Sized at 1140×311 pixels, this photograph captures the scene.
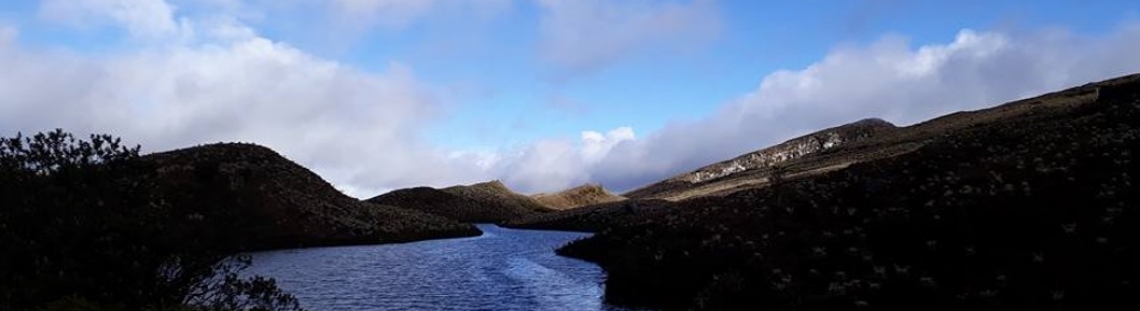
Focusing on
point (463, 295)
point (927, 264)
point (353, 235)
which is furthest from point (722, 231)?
point (353, 235)

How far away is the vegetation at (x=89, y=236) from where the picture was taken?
20828 millimetres

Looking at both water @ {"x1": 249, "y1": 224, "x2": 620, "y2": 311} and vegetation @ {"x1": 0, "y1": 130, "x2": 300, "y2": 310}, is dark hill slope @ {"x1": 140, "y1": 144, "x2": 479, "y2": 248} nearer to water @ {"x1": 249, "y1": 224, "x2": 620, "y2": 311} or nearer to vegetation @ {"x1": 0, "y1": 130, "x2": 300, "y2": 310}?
water @ {"x1": 249, "y1": 224, "x2": 620, "y2": 311}

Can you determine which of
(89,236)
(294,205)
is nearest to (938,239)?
(89,236)

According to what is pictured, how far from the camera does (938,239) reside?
35.1 m

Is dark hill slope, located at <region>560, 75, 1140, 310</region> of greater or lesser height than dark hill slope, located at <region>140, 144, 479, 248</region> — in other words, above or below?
below

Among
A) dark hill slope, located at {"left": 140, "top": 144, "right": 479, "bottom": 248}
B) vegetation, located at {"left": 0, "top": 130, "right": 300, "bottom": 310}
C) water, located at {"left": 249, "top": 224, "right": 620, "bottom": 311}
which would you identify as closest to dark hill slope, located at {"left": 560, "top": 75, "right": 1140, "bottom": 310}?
water, located at {"left": 249, "top": 224, "right": 620, "bottom": 311}

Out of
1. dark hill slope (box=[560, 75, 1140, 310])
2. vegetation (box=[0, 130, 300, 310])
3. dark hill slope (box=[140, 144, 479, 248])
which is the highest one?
dark hill slope (box=[140, 144, 479, 248])

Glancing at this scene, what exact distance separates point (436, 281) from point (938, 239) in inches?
1290

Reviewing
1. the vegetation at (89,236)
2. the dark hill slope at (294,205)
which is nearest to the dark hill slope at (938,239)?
the vegetation at (89,236)

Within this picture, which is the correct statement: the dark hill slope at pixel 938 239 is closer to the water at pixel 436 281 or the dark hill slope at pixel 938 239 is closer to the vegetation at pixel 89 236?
the water at pixel 436 281

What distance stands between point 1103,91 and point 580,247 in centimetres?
5875

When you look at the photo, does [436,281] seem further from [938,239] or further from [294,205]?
[294,205]

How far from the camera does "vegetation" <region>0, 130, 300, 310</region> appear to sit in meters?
20.8

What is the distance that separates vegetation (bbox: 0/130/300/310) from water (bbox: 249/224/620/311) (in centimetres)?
1718
